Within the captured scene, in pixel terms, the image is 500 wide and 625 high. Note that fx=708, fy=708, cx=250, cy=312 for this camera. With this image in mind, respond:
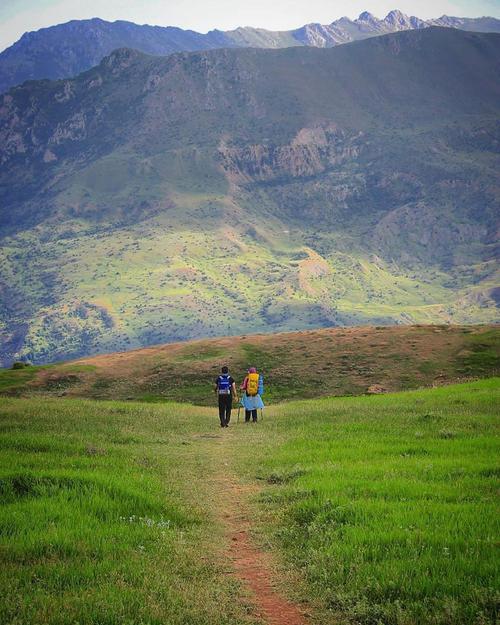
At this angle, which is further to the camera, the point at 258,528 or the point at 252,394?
the point at 252,394

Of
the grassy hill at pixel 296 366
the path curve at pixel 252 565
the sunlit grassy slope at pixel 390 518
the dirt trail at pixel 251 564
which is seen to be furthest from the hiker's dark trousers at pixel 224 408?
the grassy hill at pixel 296 366

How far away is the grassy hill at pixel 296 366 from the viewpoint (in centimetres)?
6150

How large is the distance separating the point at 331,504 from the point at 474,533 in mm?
3421

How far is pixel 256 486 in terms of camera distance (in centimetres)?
1873

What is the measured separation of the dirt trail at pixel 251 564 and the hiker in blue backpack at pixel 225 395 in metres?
17.6

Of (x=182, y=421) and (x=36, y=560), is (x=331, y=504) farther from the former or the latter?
(x=182, y=421)

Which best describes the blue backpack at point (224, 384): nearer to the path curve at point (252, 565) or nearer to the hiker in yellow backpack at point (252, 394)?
the hiker in yellow backpack at point (252, 394)

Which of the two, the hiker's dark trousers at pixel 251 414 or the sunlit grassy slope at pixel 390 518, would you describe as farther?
the hiker's dark trousers at pixel 251 414

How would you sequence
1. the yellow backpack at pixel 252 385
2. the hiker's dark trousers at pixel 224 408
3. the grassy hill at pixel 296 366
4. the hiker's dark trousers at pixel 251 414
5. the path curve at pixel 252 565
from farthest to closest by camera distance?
the grassy hill at pixel 296 366 < the yellow backpack at pixel 252 385 < the hiker's dark trousers at pixel 251 414 < the hiker's dark trousers at pixel 224 408 < the path curve at pixel 252 565

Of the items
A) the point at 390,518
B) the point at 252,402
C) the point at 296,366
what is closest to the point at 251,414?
the point at 252,402

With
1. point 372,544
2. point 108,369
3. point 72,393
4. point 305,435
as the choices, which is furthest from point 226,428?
point 108,369

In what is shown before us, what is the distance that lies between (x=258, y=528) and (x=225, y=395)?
2207 centimetres

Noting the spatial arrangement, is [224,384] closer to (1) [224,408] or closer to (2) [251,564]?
(1) [224,408]

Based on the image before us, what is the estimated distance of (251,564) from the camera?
40.9ft
